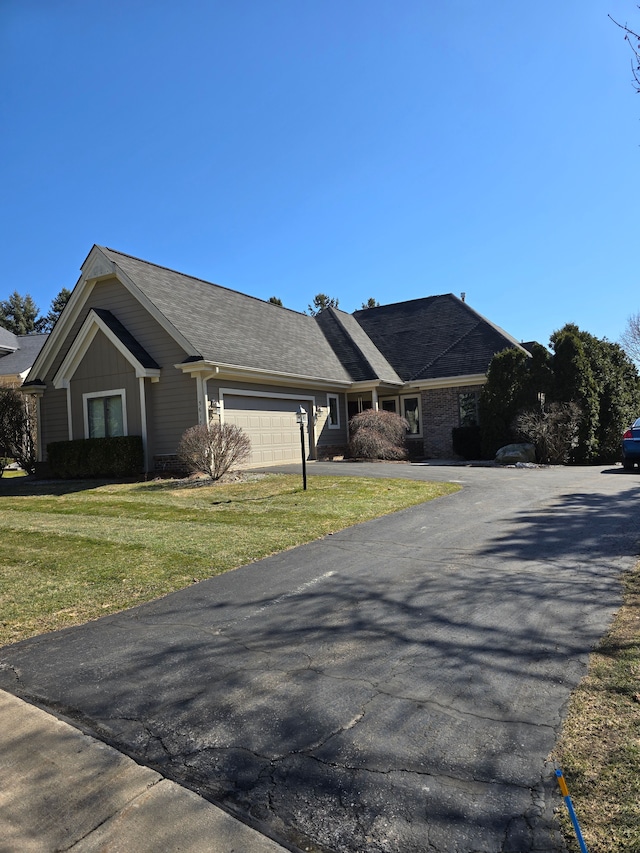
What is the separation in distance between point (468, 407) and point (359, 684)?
19.5 metres

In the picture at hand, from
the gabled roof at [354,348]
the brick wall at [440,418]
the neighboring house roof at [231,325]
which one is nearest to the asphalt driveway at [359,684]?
the neighboring house roof at [231,325]

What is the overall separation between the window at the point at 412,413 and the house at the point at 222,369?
44 millimetres

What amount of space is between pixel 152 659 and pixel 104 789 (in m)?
1.43

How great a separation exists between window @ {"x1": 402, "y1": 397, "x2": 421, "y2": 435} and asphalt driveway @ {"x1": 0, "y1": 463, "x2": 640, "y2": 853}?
16722mm

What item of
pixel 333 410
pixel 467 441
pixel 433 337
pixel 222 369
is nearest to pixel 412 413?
pixel 467 441

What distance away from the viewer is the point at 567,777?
8.20 ft

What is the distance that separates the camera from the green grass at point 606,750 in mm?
2182

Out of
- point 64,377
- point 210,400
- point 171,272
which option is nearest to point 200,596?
point 210,400

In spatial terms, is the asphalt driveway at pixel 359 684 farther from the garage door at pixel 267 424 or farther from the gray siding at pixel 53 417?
the gray siding at pixel 53 417

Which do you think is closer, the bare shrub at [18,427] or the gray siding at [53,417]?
the gray siding at [53,417]

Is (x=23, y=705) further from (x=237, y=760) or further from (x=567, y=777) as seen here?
(x=567, y=777)

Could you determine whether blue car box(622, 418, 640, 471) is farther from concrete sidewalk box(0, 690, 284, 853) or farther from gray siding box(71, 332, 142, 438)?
concrete sidewalk box(0, 690, 284, 853)

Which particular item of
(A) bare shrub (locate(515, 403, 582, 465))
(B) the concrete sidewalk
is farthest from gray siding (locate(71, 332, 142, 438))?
(B) the concrete sidewalk

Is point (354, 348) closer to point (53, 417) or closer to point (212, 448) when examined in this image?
point (212, 448)
